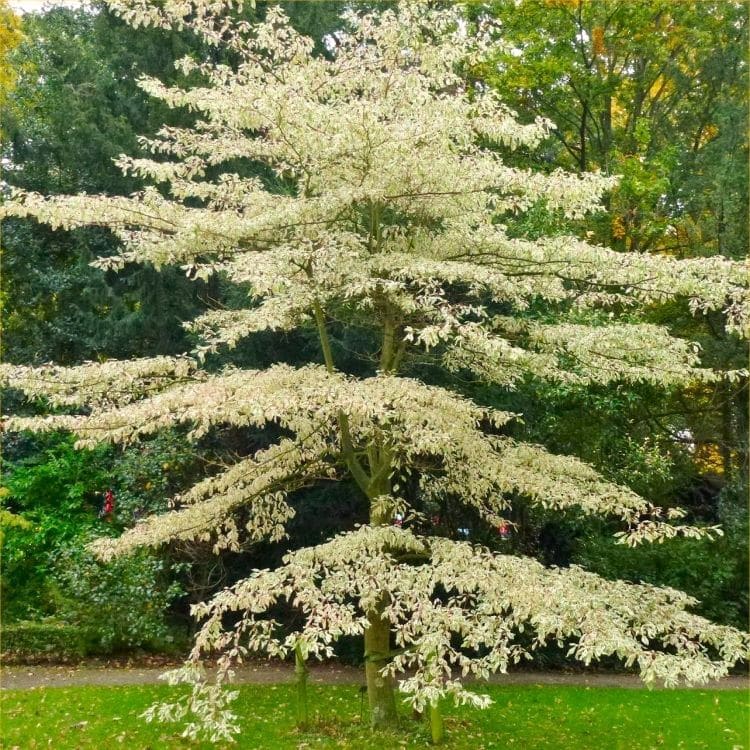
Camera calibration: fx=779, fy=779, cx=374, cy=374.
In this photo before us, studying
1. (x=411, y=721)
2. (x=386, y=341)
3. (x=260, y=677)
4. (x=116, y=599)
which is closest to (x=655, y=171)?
(x=386, y=341)

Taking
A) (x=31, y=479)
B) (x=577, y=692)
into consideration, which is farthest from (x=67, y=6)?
(x=577, y=692)

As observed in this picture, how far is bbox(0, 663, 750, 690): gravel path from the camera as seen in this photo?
953 cm

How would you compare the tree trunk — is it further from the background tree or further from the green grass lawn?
the background tree

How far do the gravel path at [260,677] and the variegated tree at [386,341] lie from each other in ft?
11.6

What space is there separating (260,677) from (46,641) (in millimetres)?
3075

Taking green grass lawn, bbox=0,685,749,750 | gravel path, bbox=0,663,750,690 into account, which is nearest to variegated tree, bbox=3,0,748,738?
green grass lawn, bbox=0,685,749,750

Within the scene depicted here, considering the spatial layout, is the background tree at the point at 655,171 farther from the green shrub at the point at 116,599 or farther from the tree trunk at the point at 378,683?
the green shrub at the point at 116,599

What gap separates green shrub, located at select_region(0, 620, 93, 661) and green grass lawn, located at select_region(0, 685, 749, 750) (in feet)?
5.57

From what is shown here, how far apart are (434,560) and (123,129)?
33.0ft

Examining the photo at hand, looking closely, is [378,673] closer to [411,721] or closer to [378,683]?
[378,683]

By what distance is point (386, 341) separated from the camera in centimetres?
716

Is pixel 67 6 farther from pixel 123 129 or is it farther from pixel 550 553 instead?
pixel 550 553

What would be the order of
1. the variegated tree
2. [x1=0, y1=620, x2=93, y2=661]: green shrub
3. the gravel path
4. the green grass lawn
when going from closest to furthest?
the variegated tree
the green grass lawn
the gravel path
[x1=0, y1=620, x2=93, y2=661]: green shrub

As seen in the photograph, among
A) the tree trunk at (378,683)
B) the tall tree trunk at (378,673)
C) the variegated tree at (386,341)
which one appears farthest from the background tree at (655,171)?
the tree trunk at (378,683)
